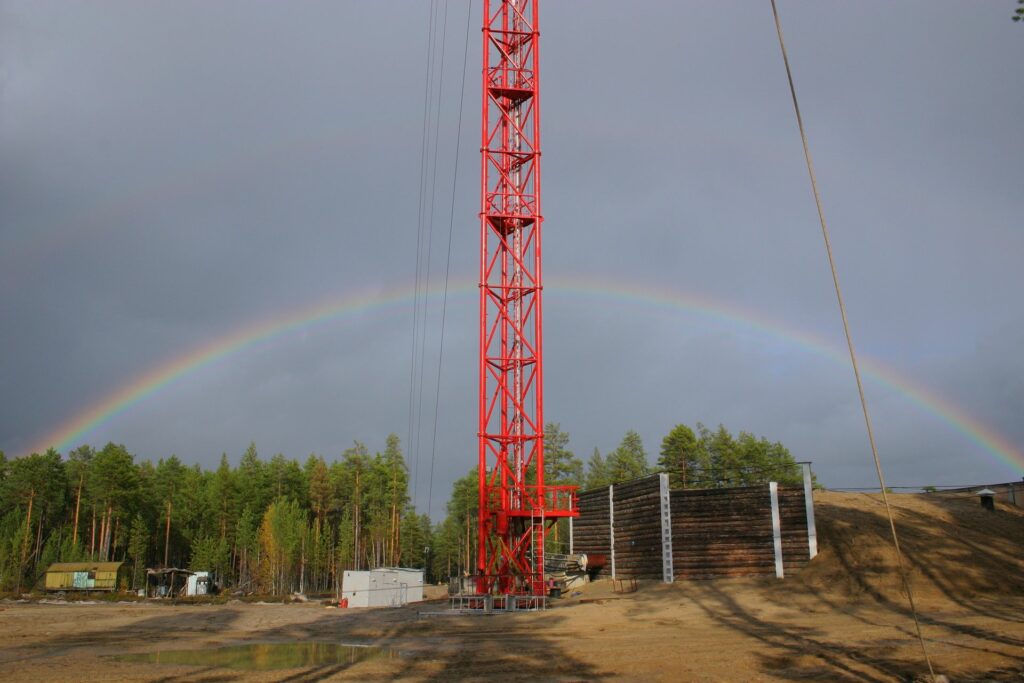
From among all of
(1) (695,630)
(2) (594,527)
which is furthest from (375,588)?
(1) (695,630)

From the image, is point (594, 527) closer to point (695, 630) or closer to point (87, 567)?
point (695, 630)

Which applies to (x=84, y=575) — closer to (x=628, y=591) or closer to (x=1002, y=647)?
(x=628, y=591)

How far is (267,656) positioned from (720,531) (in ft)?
Answer: 67.6

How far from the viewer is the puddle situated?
1884 cm

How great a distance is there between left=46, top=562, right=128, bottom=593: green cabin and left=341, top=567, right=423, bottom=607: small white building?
2518 cm

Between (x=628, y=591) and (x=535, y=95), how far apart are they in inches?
959

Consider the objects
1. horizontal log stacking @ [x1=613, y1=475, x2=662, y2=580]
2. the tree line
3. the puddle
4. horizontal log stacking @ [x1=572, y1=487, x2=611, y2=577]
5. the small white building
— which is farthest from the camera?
the tree line

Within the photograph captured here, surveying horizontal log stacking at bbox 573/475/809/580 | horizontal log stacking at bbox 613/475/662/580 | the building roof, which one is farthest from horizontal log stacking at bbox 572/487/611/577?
the building roof

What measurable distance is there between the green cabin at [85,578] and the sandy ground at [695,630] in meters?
21.5

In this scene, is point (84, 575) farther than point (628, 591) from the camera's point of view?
Yes

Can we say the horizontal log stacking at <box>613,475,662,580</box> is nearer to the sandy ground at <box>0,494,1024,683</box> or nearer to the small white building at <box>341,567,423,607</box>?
the sandy ground at <box>0,494,1024,683</box>

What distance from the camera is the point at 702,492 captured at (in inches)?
1366

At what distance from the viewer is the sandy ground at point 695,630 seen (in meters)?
16.1

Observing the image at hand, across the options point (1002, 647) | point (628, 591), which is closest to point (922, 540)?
point (628, 591)
